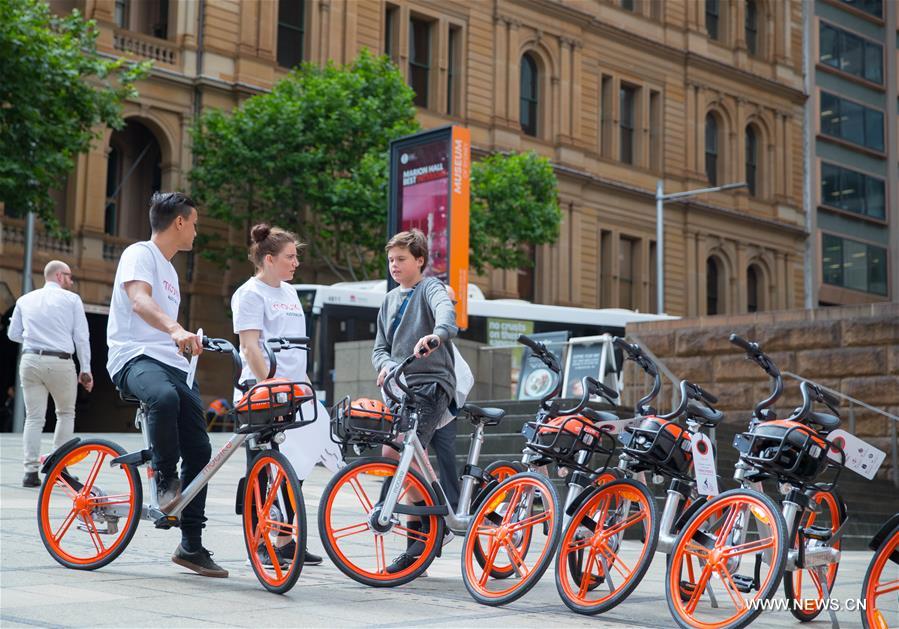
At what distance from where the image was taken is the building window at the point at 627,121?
4288 cm

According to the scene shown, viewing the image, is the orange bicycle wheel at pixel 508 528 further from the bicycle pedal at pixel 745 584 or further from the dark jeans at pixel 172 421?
the dark jeans at pixel 172 421

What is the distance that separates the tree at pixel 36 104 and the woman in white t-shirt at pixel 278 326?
1575 cm

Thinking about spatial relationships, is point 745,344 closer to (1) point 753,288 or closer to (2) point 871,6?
(1) point 753,288

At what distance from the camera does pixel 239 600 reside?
5672 mm

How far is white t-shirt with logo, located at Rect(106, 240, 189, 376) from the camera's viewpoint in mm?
6430

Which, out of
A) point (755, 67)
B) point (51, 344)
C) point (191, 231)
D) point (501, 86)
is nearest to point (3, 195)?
point (51, 344)

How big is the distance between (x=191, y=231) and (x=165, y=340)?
2.01 feet

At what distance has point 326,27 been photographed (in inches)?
1355

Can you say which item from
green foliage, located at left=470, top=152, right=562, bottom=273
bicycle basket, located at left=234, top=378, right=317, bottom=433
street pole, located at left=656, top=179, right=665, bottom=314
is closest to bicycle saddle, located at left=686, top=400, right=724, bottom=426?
bicycle basket, located at left=234, top=378, right=317, bottom=433

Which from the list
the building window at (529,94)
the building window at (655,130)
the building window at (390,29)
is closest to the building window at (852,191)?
the building window at (655,130)

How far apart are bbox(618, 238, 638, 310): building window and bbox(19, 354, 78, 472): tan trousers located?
33.0m

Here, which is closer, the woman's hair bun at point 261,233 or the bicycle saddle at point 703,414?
the bicycle saddle at point 703,414

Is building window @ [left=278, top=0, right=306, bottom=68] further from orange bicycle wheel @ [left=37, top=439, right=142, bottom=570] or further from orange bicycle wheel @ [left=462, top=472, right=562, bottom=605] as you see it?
orange bicycle wheel @ [left=462, top=472, right=562, bottom=605]

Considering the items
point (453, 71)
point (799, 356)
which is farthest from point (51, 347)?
point (453, 71)
